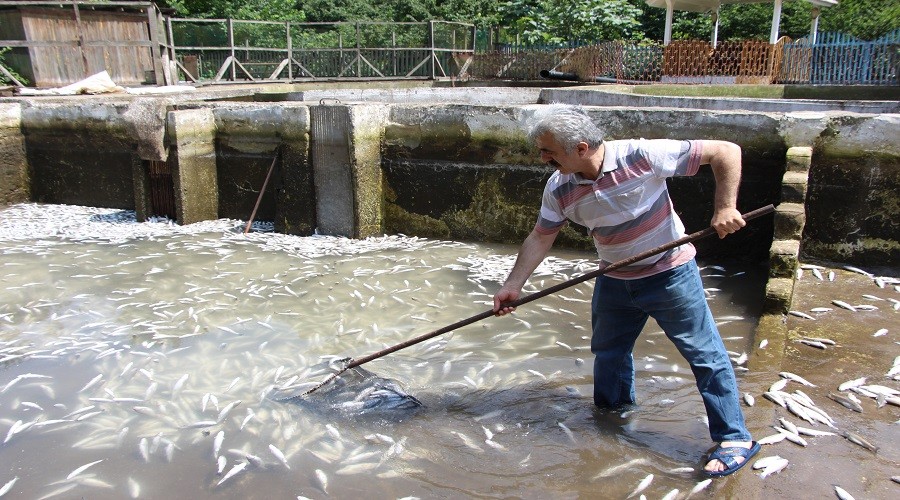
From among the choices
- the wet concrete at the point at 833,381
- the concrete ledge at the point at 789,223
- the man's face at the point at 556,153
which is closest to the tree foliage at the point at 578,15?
the concrete ledge at the point at 789,223

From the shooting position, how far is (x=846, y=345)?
16.1ft

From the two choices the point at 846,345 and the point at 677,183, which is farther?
the point at 677,183

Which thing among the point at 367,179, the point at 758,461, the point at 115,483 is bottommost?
the point at 115,483

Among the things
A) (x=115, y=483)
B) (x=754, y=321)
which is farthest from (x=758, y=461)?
(x=115, y=483)

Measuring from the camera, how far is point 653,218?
3.60 meters

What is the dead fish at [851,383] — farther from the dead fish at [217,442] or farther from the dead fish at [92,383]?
the dead fish at [92,383]

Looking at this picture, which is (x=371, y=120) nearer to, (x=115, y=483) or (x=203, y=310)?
(x=203, y=310)

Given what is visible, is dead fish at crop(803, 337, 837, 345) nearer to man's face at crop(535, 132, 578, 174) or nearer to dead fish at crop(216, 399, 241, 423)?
man's face at crop(535, 132, 578, 174)

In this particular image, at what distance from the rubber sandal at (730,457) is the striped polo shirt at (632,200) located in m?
1.00

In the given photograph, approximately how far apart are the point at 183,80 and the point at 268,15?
9903 mm

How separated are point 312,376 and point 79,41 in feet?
54.2

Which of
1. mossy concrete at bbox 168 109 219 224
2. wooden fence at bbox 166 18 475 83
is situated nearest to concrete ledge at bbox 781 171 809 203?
mossy concrete at bbox 168 109 219 224

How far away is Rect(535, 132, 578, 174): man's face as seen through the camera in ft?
11.1

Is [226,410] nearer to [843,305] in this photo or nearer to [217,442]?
[217,442]
